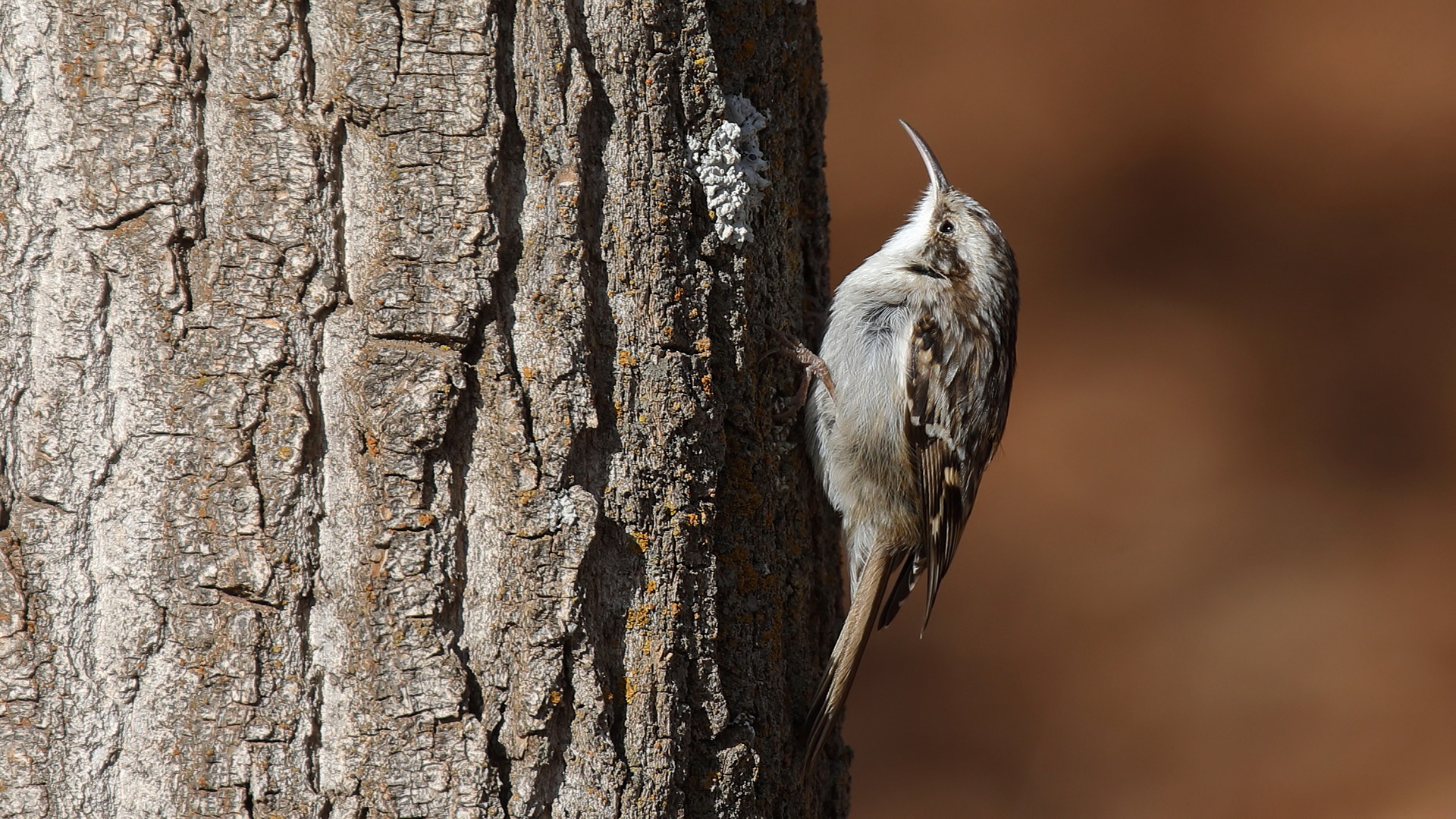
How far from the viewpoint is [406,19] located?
1.50 meters

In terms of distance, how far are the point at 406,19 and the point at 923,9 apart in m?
4.09

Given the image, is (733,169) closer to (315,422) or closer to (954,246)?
(315,422)

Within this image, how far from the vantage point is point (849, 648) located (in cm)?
219

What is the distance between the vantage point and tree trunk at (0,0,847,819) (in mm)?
1438

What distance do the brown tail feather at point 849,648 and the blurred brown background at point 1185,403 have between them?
233 centimetres

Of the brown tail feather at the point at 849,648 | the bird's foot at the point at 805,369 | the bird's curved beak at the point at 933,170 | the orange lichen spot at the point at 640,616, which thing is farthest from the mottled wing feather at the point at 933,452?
the orange lichen spot at the point at 640,616

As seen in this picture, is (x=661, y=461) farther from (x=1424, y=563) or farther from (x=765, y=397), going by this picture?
(x=1424, y=563)

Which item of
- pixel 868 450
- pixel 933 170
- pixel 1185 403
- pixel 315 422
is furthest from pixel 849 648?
pixel 1185 403

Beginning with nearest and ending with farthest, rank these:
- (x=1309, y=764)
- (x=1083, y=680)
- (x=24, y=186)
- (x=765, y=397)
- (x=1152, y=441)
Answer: (x=24, y=186) < (x=765, y=397) < (x=1309, y=764) < (x=1083, y=680) < (x=1152, y=441)

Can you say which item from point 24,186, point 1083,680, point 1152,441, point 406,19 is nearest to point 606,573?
point 406,19

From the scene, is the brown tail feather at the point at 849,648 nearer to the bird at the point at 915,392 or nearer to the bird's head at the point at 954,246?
the bird at the point at 915,392

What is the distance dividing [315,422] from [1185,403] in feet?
14.3

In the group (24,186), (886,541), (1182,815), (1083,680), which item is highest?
(24,186)

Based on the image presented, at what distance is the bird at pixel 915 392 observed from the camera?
2504 millimetres
